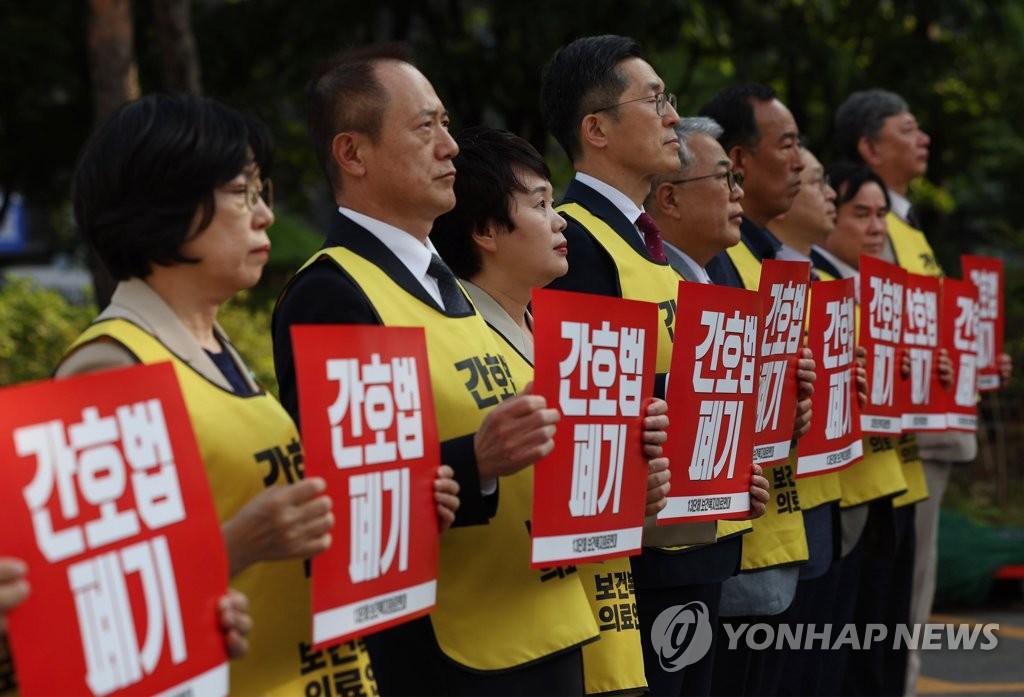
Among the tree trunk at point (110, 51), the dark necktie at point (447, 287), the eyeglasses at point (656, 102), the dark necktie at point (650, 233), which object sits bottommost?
the dark necktie at point (447, 287)

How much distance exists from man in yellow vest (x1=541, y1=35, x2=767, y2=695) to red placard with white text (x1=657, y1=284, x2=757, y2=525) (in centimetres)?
16

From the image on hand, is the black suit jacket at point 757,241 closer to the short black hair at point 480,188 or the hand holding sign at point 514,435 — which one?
the short black hair at point 480,188

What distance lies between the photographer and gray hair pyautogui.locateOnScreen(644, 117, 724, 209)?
4523mm

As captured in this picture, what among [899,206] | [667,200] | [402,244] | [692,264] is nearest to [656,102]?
[667,200]

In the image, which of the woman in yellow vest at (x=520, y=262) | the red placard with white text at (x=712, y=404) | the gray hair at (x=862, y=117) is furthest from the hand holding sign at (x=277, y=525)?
the gray hair at (x=862, y=117)

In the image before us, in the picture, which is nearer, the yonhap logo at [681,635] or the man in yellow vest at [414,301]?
the man in yellow vest at [414,301]

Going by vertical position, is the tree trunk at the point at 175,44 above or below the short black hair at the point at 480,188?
above

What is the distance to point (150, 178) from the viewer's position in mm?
2512

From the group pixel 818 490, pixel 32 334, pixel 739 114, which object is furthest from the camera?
pixel 32 334

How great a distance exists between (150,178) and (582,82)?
191cm

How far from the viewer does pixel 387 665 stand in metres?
3.15

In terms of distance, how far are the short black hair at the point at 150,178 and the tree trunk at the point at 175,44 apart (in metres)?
7.78

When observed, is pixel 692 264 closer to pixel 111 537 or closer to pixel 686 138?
pixel 686 138

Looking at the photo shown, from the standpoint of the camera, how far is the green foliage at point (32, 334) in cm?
893
